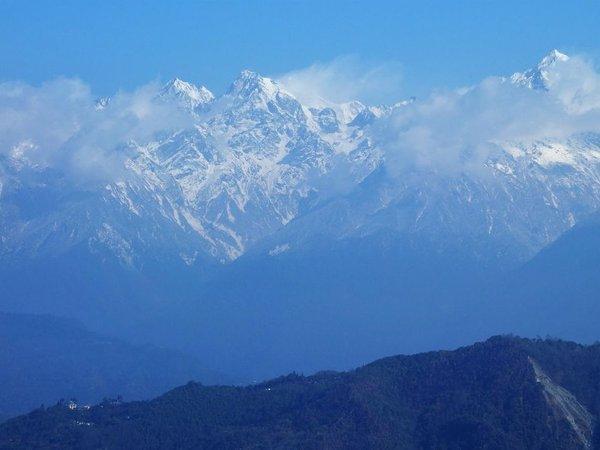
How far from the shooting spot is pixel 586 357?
481 feet

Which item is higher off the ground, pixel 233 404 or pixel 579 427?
pixel 233 404

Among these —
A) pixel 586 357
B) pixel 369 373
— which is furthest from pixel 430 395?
pixel 586 357

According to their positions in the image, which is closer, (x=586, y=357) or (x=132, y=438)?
(x=132, y=438)

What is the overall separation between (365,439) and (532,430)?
15.0 meters

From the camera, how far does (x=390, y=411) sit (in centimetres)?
13638

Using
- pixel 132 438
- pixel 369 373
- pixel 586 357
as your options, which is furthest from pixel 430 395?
pixel 132 438

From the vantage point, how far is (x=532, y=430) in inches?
5123

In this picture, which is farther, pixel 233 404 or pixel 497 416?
pixel 233 404

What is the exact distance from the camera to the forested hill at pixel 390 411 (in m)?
130

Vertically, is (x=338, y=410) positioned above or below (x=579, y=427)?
above

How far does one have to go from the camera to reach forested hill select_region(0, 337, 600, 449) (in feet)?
428

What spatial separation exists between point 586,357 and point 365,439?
28.4 meters

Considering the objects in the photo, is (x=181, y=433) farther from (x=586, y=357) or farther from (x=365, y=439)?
(x=586, y=357)

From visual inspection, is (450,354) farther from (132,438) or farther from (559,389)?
(132,438)
